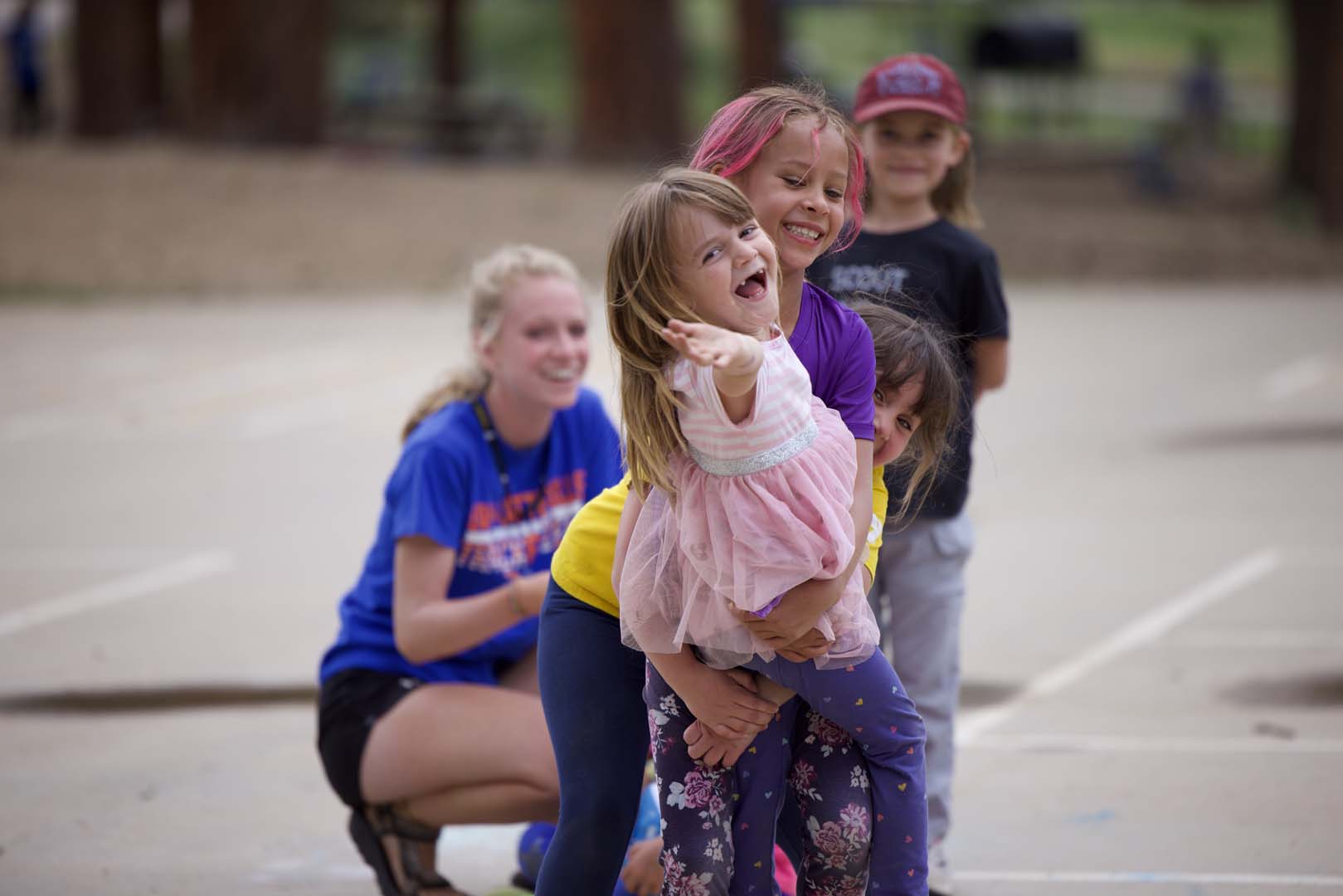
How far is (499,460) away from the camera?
393 centimetres

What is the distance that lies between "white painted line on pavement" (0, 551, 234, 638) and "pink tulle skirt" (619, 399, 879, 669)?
15.4 ft

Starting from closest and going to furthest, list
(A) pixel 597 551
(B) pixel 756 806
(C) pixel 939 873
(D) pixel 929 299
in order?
(B) pixel 756 806
(A) pixel 597 551
(D) pixel 929 299
(C) pixel 939 873

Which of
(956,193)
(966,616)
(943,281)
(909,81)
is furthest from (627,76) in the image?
(943,281)

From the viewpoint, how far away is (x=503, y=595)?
370cm

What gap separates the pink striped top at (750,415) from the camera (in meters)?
2.60

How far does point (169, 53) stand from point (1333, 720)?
38389mm

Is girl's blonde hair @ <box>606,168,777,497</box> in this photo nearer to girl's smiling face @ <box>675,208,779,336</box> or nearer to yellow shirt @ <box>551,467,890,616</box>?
girl's smiling face @ <box>675,208,779,336</box>

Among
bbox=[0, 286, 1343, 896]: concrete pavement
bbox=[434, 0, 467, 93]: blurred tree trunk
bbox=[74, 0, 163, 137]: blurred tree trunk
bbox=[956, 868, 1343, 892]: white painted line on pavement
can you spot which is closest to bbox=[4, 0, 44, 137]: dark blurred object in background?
bbox=[74, 0, 163, 137]: blurred tree trunk

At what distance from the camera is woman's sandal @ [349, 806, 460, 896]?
384 centimetres

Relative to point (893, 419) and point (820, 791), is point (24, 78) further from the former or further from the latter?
point (820, 791)

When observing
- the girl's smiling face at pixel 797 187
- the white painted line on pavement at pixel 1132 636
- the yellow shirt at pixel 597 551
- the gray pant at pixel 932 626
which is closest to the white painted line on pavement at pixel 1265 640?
the white painted line on pavement at pixel 1132 636

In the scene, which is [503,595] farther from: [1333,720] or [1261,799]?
[1333,720]

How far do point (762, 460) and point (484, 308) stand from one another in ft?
5.09

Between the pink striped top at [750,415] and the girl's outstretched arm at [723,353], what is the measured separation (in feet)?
0.10
